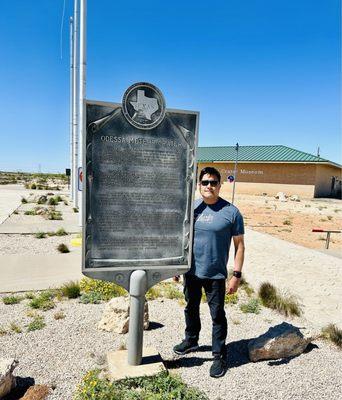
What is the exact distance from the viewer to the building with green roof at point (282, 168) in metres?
36.3

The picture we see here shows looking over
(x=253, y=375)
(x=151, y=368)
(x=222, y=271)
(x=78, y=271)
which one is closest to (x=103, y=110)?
(x=222, y=271)

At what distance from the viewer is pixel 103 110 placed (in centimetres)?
A: 339

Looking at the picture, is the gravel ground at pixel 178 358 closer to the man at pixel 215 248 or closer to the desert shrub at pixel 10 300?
the desert shrub at pixel 10 300

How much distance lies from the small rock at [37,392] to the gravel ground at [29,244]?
5.74 metres

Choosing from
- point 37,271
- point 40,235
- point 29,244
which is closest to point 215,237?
point 37,271

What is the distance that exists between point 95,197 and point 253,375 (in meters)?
2.44

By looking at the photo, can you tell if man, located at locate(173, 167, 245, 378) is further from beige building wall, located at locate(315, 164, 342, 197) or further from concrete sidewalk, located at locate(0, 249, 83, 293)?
beige building wall, located at locate(315, 164, 342, 197)

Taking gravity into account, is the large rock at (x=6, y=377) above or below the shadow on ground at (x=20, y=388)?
above

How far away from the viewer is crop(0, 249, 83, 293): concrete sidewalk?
6.45 meters

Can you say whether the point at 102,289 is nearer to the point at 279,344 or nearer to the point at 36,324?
the point at 36,324

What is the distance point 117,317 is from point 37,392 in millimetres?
1543

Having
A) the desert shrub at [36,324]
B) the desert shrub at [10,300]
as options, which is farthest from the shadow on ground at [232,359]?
the desert shrub at [10,300]

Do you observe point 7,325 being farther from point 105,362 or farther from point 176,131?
point 176,131

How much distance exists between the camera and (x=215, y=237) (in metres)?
3.82
